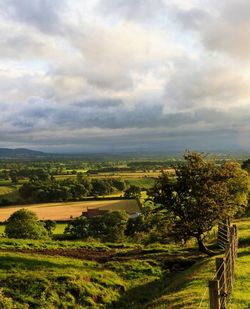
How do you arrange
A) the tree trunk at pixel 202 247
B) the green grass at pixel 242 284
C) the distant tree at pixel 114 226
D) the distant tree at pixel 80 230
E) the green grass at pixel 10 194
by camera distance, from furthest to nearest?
1. the green grass at pixel 10 194
2. the distant tree at pixel 80 230
3. the distant tree at pixel 114 226
4. the tree trunk at pixel 202 247
5. the green grass at pixel 242 284

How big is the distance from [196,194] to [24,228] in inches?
1300

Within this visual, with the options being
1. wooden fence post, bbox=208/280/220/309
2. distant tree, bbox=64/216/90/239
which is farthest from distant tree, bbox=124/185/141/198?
wooden fence post, bbox=208/280/220/309

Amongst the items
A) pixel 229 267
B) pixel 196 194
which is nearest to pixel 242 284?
pixel 229 267

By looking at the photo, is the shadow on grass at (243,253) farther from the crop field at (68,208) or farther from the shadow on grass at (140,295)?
the crop field at (68,208)

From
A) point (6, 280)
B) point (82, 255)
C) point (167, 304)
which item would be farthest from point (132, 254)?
point (167, 304)

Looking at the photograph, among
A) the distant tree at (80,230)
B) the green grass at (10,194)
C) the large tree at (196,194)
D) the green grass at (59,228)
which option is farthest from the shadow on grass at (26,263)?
the green grass at (10,194)

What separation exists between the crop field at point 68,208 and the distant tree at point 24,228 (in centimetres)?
3155

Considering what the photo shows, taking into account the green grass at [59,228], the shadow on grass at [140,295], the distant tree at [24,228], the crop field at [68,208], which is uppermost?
the shadow on grass at [140,295]

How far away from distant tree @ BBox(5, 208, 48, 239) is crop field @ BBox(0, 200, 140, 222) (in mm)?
31547

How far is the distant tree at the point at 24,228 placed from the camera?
5856 cm

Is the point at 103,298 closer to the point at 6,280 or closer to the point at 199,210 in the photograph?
the point at 6,280

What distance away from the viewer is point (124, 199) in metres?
127

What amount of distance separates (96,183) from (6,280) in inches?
4723

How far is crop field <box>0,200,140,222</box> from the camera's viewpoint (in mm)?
99431
